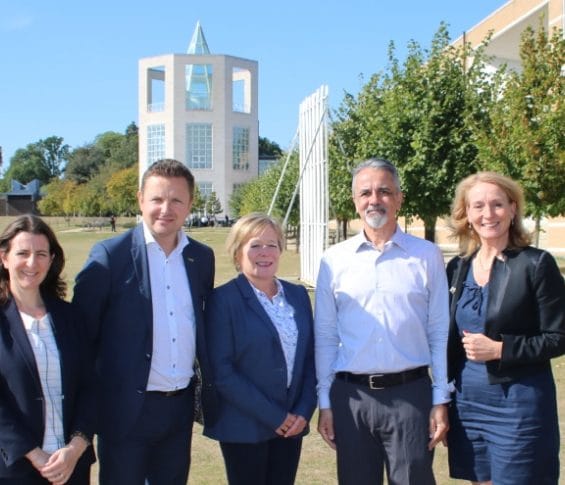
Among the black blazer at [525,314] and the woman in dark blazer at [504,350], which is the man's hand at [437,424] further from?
the black blazer at [525,314]

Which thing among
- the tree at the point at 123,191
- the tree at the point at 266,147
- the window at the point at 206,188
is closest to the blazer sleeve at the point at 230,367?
the tree at the point at 123,191

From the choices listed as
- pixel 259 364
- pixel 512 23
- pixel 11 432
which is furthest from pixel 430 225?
pixel 512 23

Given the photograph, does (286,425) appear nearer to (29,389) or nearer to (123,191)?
(29,389)

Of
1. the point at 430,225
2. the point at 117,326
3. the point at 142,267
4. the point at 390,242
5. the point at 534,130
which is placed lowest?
the point at 117,326

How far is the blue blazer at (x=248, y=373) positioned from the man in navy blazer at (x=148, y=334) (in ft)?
0.40

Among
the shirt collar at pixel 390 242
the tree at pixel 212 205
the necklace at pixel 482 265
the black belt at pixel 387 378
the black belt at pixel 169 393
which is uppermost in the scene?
the tree at pixel 212 205

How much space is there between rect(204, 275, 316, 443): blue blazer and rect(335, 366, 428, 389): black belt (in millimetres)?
273

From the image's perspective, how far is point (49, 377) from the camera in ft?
10.1

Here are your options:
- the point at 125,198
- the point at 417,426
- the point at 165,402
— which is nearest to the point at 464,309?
the point at 417,426

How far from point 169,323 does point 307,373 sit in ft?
2.46

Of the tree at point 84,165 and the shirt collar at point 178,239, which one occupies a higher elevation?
the tree at point 84,165

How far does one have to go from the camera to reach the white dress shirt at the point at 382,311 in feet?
10.8

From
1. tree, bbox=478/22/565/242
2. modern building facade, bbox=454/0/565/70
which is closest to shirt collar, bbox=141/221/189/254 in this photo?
tree, bbox=478/22/565/242

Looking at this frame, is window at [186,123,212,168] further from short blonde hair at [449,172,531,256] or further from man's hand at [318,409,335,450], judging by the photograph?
man's hand at [318,409,335,450]
